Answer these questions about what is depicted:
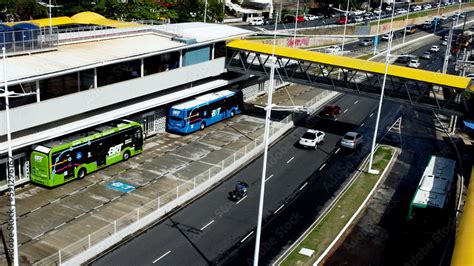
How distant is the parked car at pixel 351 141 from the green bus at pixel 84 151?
20.1m

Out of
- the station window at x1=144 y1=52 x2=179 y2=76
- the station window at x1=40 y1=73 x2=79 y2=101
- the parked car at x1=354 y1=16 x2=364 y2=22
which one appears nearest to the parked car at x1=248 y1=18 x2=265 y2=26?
the parked car at x1=354 y1=16 x2=364 y2=22

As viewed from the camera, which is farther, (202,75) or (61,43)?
(202,75)

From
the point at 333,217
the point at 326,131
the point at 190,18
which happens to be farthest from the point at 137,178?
the point at 190,18

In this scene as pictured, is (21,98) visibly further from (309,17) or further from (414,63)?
(309,17)

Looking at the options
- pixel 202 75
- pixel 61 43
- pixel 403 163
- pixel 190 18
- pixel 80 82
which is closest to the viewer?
pixel 80 82

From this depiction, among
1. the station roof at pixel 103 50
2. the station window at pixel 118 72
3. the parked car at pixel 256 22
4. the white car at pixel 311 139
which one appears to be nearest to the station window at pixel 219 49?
the station roof at pixel 103 50

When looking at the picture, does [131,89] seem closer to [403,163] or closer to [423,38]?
[403,163]

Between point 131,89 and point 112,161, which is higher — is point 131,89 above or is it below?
above

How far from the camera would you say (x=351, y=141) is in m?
54.2

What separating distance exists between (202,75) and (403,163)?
74.9 ft

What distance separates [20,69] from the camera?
132ft

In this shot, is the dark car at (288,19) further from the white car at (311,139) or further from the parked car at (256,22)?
the white car at (311,139)

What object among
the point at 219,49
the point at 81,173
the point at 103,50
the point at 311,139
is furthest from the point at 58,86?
the point at 311,139

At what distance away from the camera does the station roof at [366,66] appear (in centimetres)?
5166
